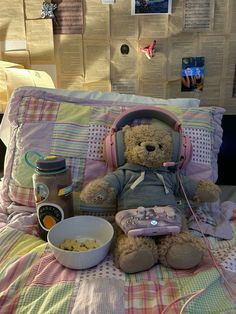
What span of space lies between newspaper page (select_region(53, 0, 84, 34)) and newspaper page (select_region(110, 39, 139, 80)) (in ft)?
0.49

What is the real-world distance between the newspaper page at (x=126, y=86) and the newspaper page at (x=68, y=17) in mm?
242

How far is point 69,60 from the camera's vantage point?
4.33 ft

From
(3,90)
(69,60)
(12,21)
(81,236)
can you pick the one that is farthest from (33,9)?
(81,236)

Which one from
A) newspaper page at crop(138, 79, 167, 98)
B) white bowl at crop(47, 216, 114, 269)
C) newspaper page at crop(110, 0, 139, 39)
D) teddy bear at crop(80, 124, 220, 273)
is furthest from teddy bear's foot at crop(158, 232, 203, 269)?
newspaper page at crop(110, 0, 139, 39)

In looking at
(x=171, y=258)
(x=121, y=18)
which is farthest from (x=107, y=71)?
(x=171, y=258)

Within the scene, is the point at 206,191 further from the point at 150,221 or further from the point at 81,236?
the point at 81,236

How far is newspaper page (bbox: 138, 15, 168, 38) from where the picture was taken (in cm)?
124

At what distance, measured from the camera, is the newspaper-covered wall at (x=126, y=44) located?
1238 millimetres

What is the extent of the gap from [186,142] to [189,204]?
6.6 inches

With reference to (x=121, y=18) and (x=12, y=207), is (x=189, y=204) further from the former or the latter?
(x=121, y=18)

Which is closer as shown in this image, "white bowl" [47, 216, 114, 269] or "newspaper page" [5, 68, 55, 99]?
"white bowl" [47, 216, 114, 269]

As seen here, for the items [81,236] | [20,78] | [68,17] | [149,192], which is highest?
[68,17]

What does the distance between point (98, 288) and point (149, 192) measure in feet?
0.87

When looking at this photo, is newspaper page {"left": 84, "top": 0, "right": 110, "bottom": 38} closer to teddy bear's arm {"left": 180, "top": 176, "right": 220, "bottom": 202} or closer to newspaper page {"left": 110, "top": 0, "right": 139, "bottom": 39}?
newspaper page {"left": 110, "top": 0, "right": 139, "bottom": 39}
